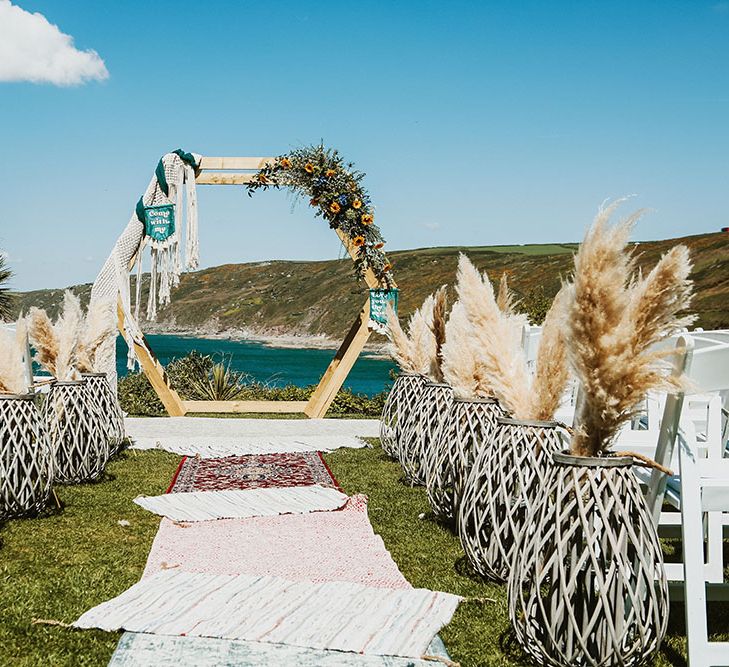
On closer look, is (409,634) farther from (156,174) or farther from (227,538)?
(156,174)

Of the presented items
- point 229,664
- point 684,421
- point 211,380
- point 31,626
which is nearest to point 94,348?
point 31,626

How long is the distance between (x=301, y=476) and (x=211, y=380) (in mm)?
6318

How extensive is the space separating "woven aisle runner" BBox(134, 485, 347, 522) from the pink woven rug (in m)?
0.11

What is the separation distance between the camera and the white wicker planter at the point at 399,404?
6.47m

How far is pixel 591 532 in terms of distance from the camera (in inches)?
101

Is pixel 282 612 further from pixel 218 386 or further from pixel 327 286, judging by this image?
pixel 327 286

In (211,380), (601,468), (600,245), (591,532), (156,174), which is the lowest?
(211,380)

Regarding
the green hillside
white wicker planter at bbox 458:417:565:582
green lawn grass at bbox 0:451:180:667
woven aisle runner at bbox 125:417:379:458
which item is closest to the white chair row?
white wicker planter at bbox 458:417:565:582

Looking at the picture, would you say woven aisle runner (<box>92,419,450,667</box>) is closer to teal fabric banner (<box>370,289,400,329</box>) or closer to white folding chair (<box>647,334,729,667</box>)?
white folding chair (<box>647,334,729,667</box>)

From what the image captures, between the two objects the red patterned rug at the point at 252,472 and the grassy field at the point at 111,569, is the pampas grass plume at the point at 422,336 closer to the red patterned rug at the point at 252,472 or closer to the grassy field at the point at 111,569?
the grassy field at the point at 111,569

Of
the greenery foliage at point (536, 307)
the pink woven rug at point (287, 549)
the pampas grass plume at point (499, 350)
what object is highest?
the pampas grass plume at point (499, 350)

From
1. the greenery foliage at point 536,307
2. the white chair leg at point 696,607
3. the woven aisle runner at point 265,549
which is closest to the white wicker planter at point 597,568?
the white chair leg at point 696,607

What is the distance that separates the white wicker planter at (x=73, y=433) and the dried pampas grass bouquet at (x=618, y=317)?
170 inches

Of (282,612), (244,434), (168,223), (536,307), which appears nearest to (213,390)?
(168,223)
